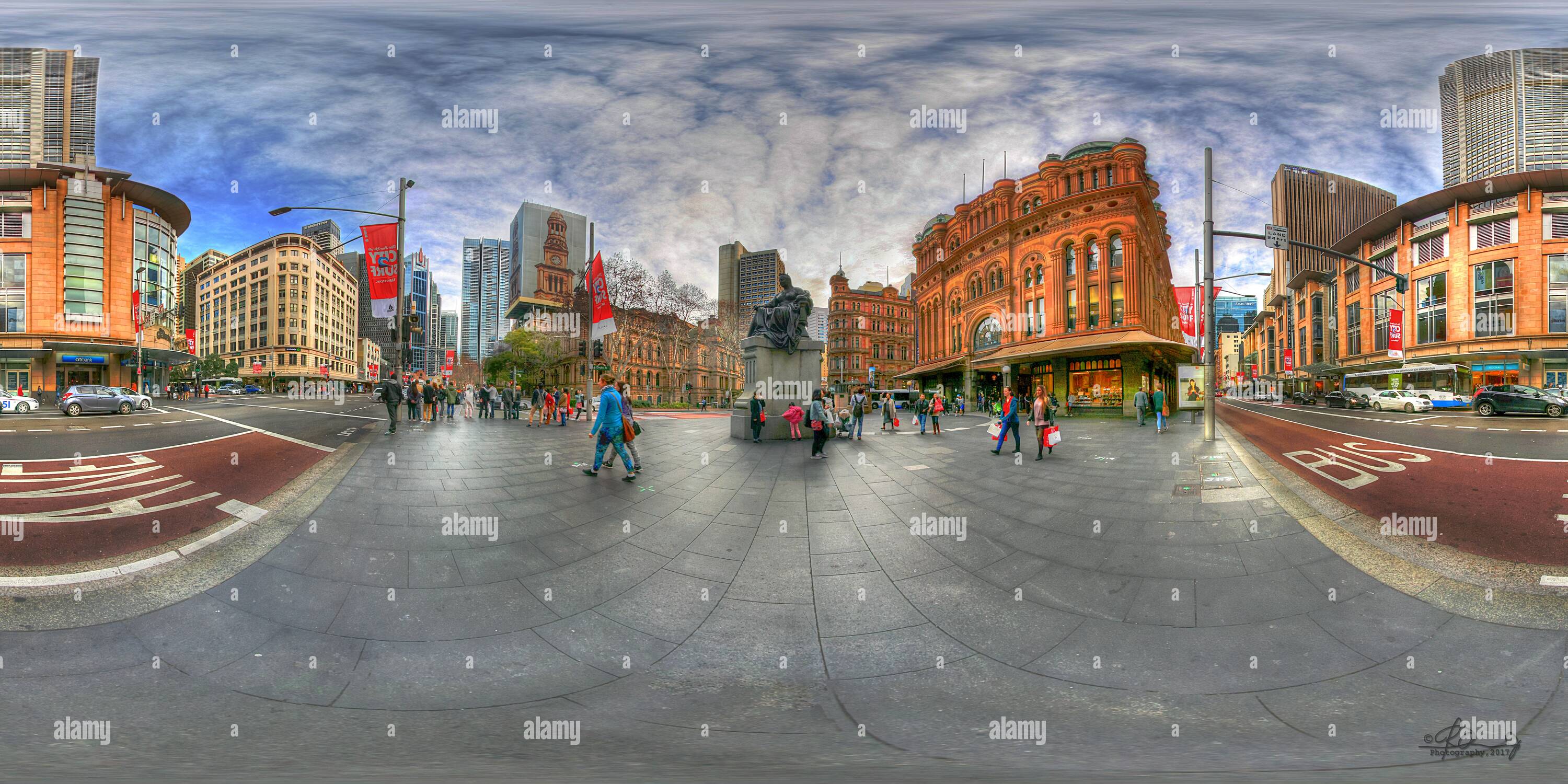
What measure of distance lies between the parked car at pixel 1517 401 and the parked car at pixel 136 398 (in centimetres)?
1190

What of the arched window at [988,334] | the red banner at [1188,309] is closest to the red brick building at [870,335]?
the arched window at [988,334]

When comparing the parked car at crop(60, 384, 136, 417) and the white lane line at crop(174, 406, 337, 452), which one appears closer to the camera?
the white lane line at crop(174, 406, 337, 452)

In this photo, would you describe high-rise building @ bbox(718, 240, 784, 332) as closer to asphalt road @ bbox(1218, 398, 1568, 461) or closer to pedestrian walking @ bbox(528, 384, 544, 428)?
pedestrian walking @ bbox(528, 384, 544, 428)

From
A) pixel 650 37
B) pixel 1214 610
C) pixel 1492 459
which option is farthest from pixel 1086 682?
pixel 1492 459

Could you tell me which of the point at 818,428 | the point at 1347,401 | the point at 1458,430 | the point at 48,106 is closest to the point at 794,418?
the point at 818,428

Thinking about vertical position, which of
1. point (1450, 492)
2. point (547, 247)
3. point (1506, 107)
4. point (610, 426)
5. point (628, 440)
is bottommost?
point (1450, 492)

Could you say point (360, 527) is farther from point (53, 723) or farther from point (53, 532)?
point (53, 532)

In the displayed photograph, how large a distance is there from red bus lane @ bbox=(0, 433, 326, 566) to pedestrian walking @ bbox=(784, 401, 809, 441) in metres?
4.61

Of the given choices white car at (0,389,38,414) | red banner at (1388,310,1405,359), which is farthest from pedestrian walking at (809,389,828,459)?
red banner at (1388,310,1405,359)

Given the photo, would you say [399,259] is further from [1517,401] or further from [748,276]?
[1517,401]

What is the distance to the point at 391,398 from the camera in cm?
392

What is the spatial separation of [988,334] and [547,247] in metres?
21.3

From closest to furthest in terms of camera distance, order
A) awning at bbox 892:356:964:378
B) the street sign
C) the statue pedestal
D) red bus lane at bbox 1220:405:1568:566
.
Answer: red bus lane at bbox 1220:405:1568:566
the street sign
the statue pedestal
awning at bbox 892:356:964:378

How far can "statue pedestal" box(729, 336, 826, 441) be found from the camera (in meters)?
6.73
